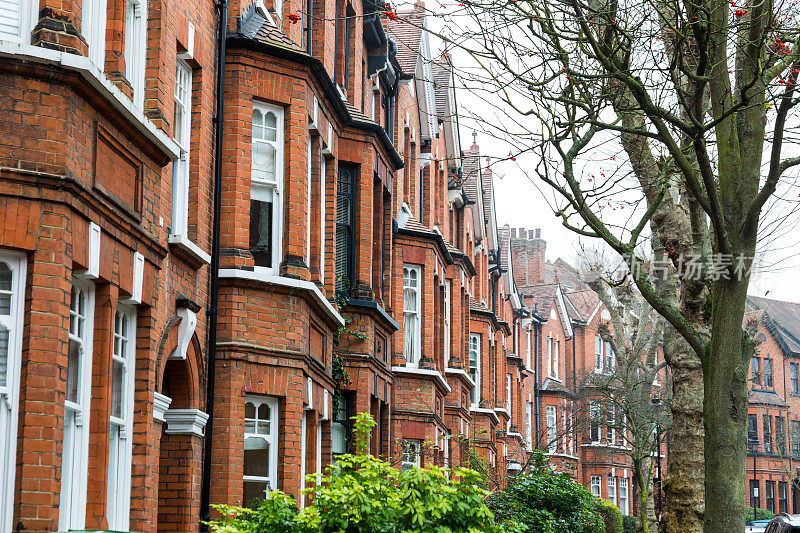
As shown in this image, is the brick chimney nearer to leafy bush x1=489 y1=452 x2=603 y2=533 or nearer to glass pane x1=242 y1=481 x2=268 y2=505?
leafy bush x1=489 y1=452 x2=603 y2=533

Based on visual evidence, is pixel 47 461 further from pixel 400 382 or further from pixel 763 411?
pixel 763 411

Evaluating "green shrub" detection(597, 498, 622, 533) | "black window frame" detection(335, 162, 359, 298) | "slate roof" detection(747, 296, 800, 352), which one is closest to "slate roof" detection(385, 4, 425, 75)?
"black window frame" detection(335, 162, 359, 298)

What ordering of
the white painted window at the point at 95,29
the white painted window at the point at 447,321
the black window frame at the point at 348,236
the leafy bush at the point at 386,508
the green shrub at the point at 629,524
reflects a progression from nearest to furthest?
the leafy bush at the point at 386,508, the white painted window at the point at 95,29, the black window frame at the point at 348,236, the white painted window at the point at 447,321, the green shrub at the point at 629,524

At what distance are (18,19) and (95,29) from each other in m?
0.96

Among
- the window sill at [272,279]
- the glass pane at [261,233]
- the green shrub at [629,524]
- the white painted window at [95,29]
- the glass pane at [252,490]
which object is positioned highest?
the white painted window at [95,29]

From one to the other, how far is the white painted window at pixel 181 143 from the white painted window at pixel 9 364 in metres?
4.20

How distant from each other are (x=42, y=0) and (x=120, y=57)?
1404 mm

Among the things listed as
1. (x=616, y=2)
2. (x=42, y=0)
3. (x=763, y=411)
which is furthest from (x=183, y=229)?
(x=763, y=411)

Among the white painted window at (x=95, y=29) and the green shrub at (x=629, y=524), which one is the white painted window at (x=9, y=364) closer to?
the white painted window at (x=95, y=29)

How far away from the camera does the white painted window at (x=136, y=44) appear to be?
10641mm

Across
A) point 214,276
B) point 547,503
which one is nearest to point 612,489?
point 547,503

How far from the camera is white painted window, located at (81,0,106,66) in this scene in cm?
912

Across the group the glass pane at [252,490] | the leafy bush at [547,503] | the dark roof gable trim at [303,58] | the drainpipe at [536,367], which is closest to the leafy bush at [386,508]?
the glass pane at [252,490]

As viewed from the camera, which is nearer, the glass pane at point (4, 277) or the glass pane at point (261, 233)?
the glass pane at point (4, 277)
